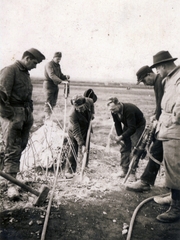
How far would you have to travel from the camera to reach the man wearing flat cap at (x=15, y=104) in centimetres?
292

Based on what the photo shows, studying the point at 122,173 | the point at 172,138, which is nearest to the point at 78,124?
the point at 122,173

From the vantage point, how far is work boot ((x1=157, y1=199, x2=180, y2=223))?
266 centimetres

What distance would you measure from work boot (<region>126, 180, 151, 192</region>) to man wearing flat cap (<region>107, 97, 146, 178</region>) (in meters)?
0.19

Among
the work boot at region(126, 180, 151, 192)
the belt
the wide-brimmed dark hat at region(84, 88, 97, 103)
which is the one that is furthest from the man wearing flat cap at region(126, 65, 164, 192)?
the belt

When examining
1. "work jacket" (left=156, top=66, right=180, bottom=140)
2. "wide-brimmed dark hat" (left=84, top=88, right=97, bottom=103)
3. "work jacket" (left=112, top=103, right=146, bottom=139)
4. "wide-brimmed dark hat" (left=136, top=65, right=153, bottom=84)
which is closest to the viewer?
"work jacket" (left=156, top=66, right=180, bottom=140)

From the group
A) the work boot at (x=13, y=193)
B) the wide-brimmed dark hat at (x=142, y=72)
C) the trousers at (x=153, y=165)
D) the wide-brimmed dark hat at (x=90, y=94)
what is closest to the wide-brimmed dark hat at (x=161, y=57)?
the wide-brimmed dark hat at (x=142, y=72)

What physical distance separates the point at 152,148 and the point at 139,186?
1.79ft

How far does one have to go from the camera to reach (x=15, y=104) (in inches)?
120

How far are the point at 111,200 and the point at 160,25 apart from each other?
7.78 ft

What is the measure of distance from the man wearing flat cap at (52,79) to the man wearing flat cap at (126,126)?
936 mm

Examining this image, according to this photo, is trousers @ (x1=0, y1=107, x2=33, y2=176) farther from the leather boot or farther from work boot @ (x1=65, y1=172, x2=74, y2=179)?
work boot @ (x1=65, y1=172, x2=74, y2=179)

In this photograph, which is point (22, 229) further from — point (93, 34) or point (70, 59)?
point (93, 34)

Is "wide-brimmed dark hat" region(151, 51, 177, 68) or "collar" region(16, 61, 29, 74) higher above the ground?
"wide-brimmed dark hat" region(151, 51, 177, 68)

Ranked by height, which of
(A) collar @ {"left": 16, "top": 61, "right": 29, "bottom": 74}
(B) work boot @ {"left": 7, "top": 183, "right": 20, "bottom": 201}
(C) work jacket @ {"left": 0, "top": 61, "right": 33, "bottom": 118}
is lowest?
(B) work boot @ {"left": 7, "top": 183, "right": 20, "bottom": 201}
